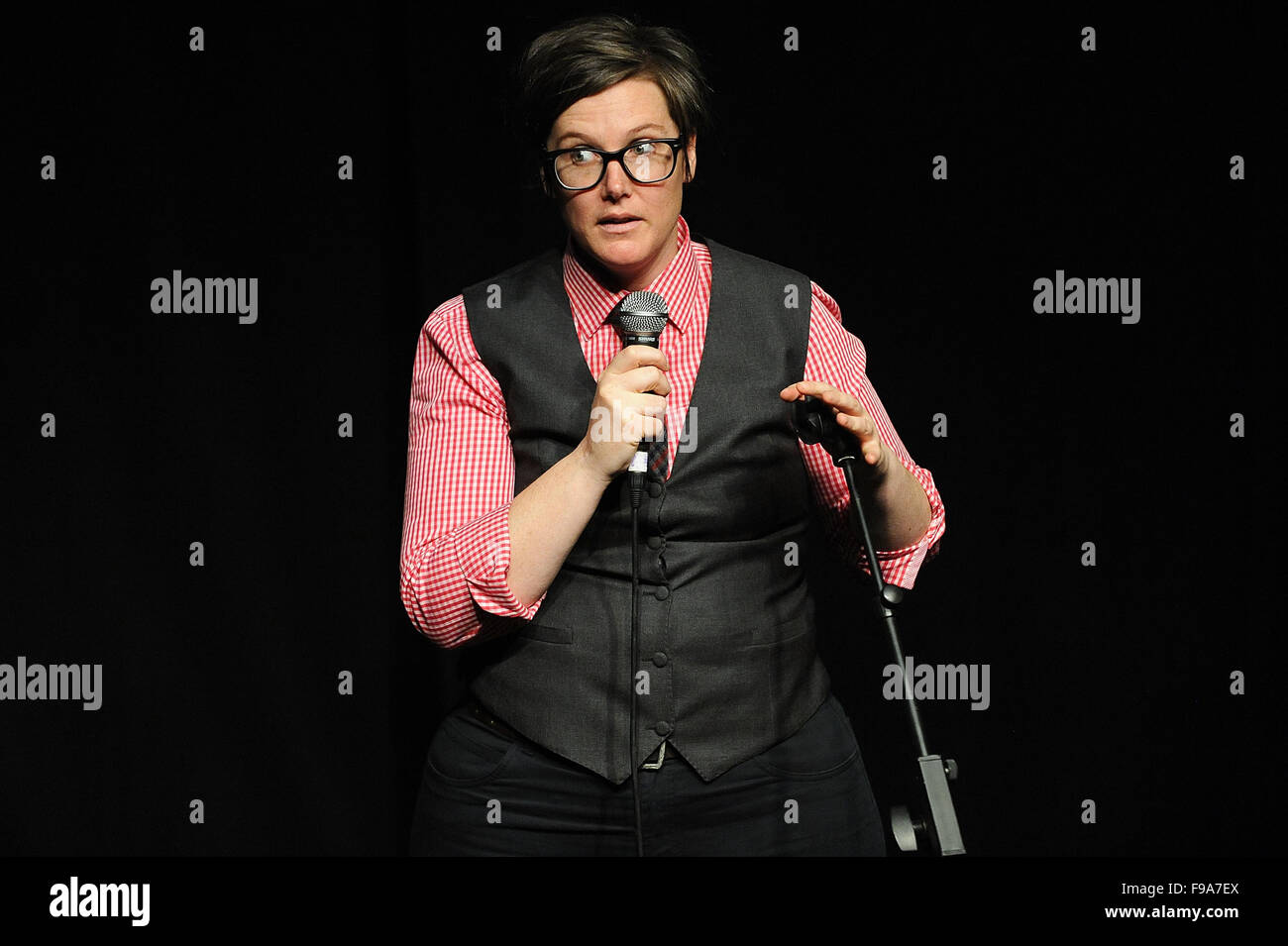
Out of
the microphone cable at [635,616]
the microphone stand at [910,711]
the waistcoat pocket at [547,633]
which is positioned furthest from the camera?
the waistcoat pocket at [547,633]

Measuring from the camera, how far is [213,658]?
248cm

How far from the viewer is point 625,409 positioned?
1298mm

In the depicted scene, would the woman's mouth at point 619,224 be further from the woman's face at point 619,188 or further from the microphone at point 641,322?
the microphone at point 641,322

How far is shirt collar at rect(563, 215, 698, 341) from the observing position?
153cm

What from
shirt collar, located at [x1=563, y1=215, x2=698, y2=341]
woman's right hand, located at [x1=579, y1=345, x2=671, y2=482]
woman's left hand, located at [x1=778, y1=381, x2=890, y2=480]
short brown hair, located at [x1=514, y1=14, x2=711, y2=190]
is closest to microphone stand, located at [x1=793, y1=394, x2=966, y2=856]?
woman's left hand, located at [x1=778, y1=381, x2=890, y2=480]

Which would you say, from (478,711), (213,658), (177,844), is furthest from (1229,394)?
(177,844)

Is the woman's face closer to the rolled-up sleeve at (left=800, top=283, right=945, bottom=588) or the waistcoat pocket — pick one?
the rolled-up sleeve at (left=800, top=283, right=945, bottom=588)

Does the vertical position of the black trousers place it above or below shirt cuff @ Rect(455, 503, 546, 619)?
below

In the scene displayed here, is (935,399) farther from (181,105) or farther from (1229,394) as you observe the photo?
(181,105)

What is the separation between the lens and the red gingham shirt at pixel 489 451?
1.41 m

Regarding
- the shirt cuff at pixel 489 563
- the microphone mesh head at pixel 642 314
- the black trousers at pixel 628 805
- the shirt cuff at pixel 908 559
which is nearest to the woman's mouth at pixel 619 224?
the microphone mesh head at pixel 642 314

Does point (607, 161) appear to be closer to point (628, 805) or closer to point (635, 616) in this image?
point (635, 616)

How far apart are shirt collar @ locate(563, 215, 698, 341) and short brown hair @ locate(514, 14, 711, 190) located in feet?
0.43

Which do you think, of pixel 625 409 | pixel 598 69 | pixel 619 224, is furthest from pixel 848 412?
pixel 598 69
